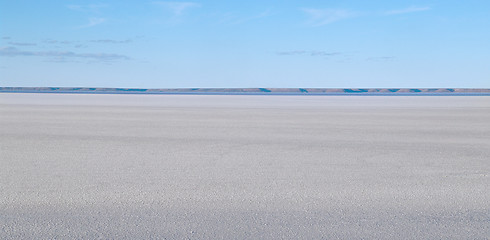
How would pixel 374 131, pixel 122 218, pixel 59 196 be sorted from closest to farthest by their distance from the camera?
pixel 122 218, pixel 59 196, pixel 374 131

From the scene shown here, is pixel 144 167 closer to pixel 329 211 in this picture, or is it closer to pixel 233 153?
pixel 233 153

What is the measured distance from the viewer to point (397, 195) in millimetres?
5391

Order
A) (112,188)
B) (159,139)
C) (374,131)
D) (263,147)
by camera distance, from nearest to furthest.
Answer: (112,188) < (263,147) < (159,139) < (374,131)

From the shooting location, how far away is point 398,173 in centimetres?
665

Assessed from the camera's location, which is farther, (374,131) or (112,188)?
(374,131)

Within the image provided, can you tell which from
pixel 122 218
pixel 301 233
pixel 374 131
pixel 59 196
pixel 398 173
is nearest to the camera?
pixel 301 233

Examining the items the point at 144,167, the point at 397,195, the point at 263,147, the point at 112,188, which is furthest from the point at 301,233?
the point at 263,147

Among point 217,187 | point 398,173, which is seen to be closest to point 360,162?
Answer: point 398,173

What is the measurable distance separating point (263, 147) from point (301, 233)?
16.9 ft

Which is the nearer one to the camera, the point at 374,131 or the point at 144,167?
the point at 144,167

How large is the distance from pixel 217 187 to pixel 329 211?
65.0 inches

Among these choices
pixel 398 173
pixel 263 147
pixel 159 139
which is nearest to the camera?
pixel 398 173

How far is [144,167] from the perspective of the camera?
7086 millimetres

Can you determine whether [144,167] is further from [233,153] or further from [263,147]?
[263,147]
